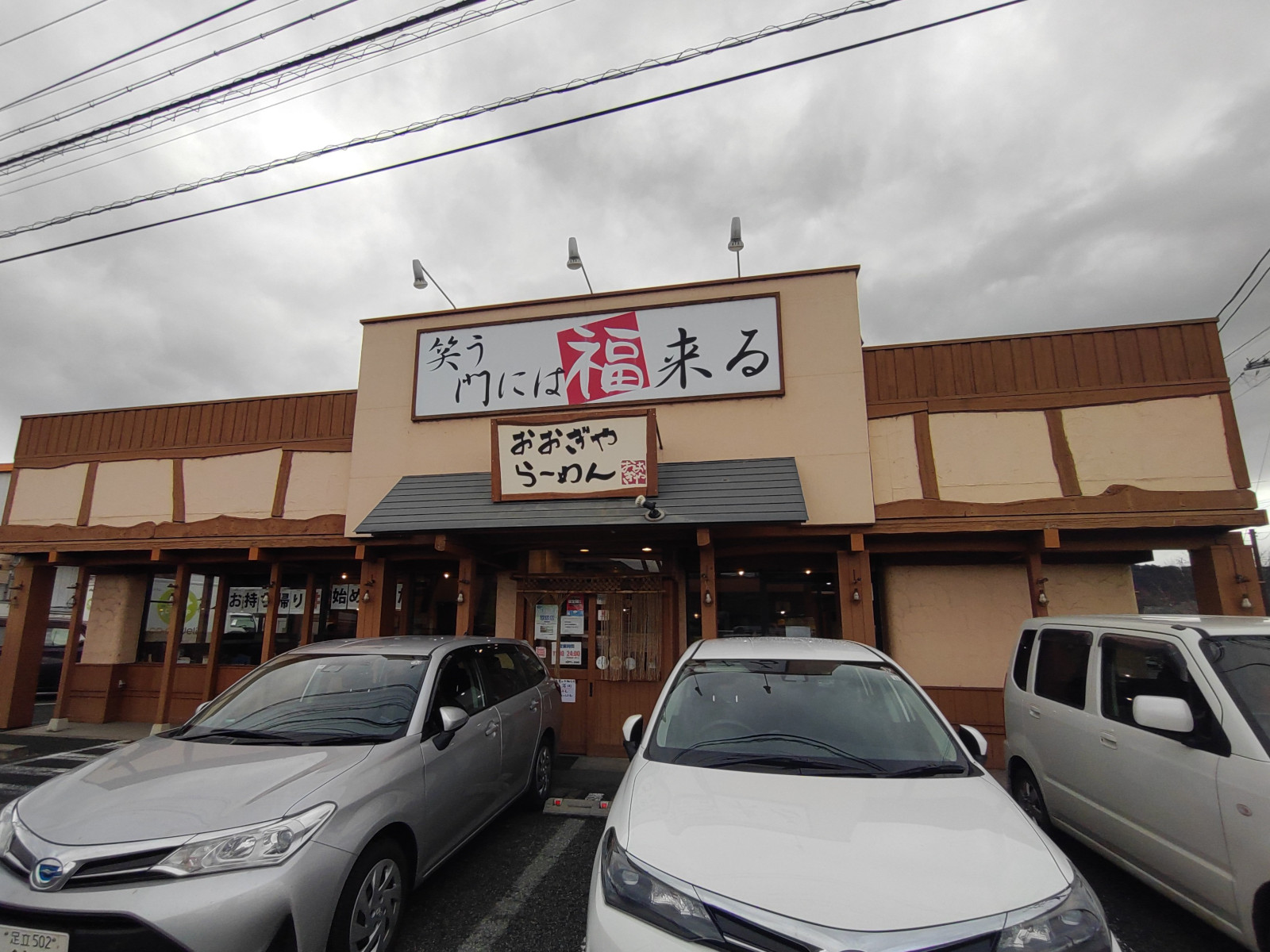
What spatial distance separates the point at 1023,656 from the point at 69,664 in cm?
1337

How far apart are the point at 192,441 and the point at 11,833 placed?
8.20m

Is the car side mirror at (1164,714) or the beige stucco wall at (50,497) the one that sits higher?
the beige stucco wall at (50,497)

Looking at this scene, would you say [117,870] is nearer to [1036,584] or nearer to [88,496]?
[1036,584]

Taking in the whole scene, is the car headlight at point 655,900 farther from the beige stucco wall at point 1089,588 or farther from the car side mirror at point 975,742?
the beige stucco wall at point 1089,588

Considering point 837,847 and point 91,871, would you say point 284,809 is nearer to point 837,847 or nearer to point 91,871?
point 91,871

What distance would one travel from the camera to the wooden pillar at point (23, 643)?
9398mm

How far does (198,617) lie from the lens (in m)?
10.7

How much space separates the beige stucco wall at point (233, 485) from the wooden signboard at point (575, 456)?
4.20 m

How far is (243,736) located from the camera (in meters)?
3.56

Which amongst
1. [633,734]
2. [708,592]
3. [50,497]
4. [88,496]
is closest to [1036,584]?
[708,592]

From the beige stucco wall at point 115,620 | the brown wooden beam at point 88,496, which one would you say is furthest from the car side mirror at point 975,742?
the beige stucco wall at point 115,620

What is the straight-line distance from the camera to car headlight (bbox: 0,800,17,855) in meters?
2.68

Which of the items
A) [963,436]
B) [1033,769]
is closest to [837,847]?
[1033,769]

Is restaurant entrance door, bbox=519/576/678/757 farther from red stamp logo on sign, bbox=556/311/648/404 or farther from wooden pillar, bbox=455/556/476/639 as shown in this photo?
red stamp logo on sign, bbox=556/311/648/404
